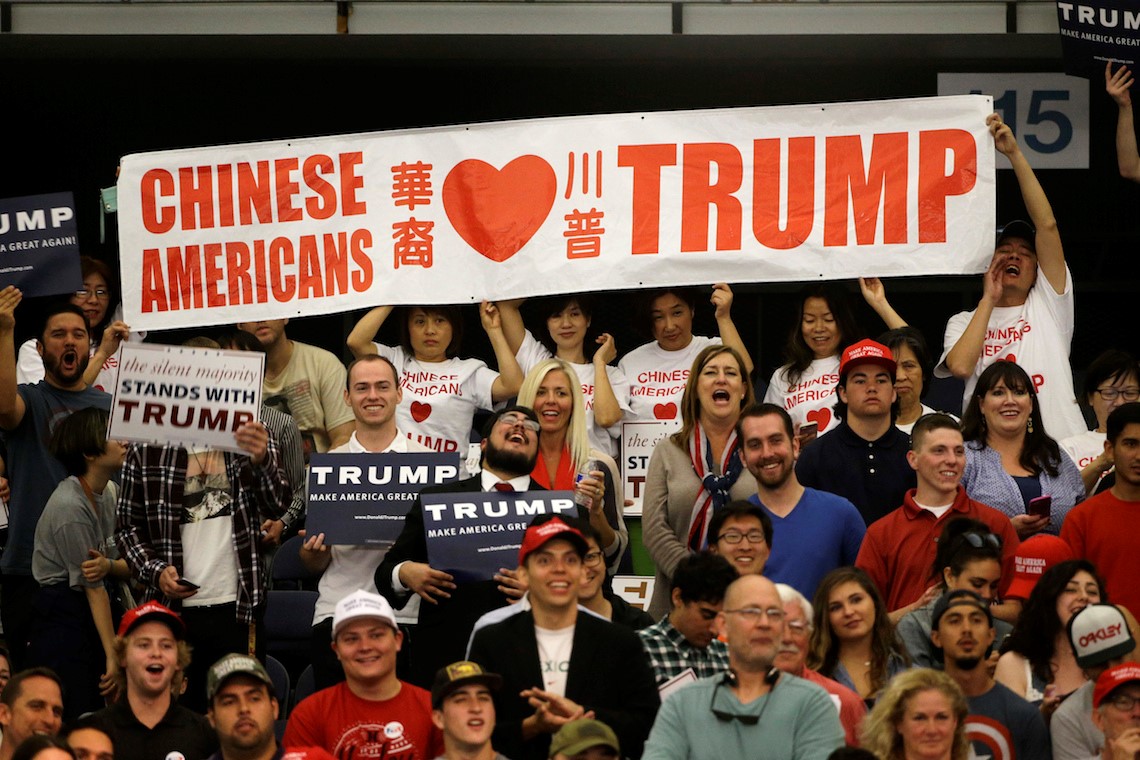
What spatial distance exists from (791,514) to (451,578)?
1.48 meters

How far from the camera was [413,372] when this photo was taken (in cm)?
993

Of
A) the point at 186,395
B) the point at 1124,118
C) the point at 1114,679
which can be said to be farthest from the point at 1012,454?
the point at 186,395

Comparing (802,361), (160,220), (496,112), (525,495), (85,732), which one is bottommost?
(85,732)

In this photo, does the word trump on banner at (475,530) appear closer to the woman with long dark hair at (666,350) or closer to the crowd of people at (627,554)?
the crowd of people at (627,554)

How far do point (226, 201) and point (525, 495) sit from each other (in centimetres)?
336

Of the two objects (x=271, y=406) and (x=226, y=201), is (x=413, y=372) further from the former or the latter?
(x=226, y=201)

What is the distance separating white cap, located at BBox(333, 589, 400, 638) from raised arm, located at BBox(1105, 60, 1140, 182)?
16.4 feet

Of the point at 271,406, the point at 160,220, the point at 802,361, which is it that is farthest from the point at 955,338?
the point at 160,220

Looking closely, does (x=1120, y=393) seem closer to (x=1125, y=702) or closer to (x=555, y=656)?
(x=1125, y=702)

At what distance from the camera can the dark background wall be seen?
39.5ft

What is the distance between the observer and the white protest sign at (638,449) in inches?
385

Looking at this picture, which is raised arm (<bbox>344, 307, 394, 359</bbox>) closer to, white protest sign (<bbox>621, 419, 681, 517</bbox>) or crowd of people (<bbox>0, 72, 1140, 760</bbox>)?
crowd of people (<bbox>0, 72, 1140, 760</bbox>)

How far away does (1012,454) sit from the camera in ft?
28.9

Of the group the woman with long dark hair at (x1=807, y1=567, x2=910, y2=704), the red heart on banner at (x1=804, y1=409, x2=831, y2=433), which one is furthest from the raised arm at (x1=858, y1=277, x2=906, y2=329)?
A: the woman with long dark hair at (x1=807, y1=567, x2=910, y2=704)
